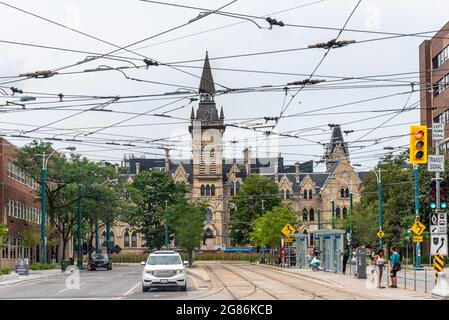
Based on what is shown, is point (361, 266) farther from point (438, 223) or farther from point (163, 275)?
point (163, 275)

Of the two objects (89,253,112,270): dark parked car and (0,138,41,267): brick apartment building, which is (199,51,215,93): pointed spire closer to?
(89,253,112,270): dark parked car

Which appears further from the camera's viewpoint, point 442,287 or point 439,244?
point 439,244

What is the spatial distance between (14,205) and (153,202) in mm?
49691

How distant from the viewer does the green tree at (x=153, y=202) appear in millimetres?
126625

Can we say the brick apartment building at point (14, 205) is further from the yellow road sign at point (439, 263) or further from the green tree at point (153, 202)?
the yellow road sign at point (439, 263)

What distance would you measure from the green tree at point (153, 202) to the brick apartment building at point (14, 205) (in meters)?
34.7

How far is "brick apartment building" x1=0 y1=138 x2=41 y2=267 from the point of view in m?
75.8

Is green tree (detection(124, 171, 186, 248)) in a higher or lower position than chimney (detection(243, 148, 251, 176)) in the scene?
lower

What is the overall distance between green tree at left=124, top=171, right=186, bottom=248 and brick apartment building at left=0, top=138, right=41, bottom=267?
34704 mm

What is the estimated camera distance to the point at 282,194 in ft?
489

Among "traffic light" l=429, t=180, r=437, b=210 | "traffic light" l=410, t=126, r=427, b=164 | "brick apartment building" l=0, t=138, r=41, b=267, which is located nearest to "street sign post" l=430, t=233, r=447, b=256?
"traffic light" l=429, t=180, r=437, b=210

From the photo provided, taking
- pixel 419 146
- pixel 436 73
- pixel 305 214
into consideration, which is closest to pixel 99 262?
pixel 436 73

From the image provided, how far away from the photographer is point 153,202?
426 ft
